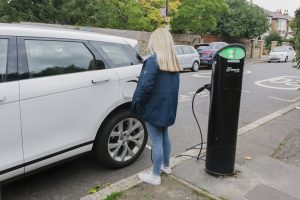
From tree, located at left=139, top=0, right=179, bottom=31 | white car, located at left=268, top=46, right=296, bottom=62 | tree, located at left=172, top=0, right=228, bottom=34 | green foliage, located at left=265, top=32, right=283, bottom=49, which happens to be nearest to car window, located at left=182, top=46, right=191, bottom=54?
tree, located at left=139, top=0, right=179, bottom=31

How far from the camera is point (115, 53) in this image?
163 inches

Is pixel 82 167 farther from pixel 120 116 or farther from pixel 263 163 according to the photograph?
pixel 263 163

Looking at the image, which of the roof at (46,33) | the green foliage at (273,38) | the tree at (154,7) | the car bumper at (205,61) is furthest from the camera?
the green foliage at (273,38)

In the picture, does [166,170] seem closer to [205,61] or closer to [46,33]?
[46,33]

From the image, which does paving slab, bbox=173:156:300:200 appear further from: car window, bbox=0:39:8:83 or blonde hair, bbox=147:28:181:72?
car window, bbox=0:39:8:83

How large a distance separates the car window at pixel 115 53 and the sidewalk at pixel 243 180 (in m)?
1.40

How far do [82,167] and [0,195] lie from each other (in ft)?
3.78

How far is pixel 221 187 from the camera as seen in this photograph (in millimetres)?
3729

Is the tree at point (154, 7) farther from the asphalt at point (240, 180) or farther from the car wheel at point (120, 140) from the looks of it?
the car wheel at point (120, 140)

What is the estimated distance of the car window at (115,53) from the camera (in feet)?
13.1

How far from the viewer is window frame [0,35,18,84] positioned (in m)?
3.05

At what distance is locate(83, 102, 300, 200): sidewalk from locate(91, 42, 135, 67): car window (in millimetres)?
1403

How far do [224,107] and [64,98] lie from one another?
1.78 metres

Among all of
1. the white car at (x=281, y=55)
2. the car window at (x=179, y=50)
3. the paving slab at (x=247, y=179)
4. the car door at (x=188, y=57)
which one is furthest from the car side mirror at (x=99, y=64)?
the white car at (x=281, y=55)
